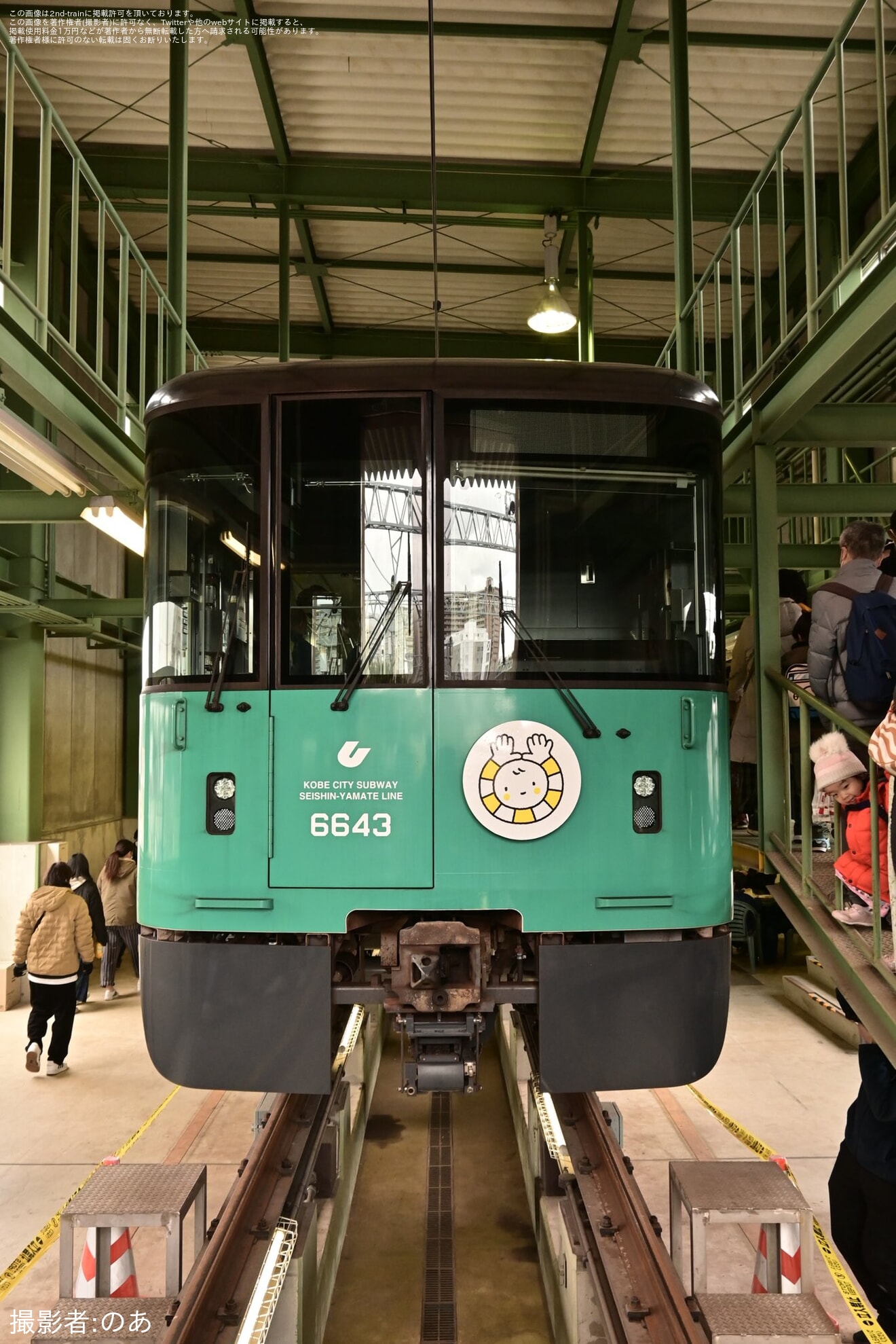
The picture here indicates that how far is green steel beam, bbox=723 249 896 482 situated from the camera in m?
3.76

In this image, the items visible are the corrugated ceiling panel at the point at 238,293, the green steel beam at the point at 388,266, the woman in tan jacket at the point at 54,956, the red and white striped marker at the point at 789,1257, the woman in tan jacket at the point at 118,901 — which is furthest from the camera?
the corrugated ceiling panel at the point at 238,293

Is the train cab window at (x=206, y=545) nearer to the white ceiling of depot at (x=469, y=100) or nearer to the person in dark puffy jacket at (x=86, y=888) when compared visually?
the person in dark puffy jacket at (x=86, y=888)

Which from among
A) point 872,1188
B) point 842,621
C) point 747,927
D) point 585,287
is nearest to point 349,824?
point 842,621

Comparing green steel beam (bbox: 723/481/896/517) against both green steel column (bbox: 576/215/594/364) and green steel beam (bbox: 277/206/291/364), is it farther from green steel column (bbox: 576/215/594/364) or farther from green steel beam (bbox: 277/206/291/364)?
green steel beam (bbox: 277/206/291/364)

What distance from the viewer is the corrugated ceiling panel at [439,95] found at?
8.89m

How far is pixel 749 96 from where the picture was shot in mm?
9555

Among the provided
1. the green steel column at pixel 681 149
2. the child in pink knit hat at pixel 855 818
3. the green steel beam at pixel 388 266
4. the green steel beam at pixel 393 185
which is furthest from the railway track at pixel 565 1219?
the green steel beam at pixel 388 266

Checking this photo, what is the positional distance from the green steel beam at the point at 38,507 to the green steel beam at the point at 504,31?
4.45 m

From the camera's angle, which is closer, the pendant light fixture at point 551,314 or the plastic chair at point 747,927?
the pendant light fixture at point 551,314

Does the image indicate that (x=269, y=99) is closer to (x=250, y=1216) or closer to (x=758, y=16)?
(x=758, y=16)

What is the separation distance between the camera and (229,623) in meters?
3.82

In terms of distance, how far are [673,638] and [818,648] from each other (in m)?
0.93

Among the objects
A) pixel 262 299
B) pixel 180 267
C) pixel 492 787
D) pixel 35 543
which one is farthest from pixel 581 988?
pixel 262 299

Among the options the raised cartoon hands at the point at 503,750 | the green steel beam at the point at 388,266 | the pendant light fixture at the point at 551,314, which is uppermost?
the green steel beam at the point at 388,266
